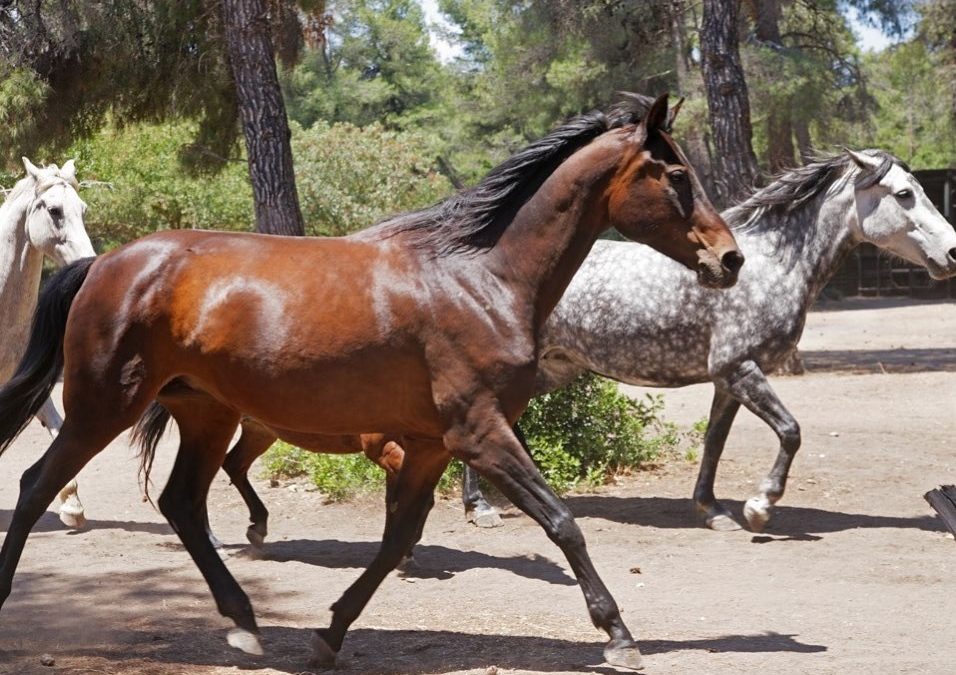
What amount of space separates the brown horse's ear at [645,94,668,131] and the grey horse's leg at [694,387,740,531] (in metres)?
3.05

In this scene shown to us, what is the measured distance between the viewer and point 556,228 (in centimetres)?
479

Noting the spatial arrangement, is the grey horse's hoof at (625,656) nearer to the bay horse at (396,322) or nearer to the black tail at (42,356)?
the bay horse at (396,322)

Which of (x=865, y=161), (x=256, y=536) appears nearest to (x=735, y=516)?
(x=865, y=161)

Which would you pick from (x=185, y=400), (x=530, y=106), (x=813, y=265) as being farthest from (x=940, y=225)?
(x=530, y=106)

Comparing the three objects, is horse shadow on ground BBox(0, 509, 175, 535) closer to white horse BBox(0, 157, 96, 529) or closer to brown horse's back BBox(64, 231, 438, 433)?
white horse BBox(0, 157, 96, 529)

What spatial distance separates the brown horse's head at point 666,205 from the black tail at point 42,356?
2178 mm

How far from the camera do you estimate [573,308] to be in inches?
305

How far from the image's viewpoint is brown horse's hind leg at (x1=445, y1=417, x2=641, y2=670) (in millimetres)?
4441

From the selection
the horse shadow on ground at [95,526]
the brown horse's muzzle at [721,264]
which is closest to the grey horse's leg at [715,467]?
the brown horse's muzzle at [721,264]

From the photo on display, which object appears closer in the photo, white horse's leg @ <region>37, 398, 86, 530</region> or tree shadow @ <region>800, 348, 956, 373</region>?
white horse's leg @ <region>37, 398, 86, 530</region>

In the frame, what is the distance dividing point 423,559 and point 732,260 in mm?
2836

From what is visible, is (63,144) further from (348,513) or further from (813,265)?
(813,265)

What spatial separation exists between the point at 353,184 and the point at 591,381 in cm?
1594

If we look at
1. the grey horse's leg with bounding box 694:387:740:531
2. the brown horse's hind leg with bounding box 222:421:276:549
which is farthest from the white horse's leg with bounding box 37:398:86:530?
the grey horse's leg with bounding box 694:387:740:531
